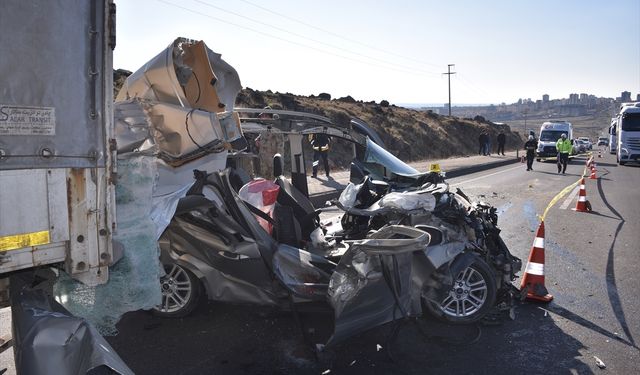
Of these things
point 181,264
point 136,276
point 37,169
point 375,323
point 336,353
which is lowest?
point 336,353

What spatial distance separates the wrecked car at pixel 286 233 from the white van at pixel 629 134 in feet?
83.6

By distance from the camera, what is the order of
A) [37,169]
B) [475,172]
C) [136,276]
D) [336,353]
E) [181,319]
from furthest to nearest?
[475,172] < [181,319] < [336,353] < [136,276] < [37,169]

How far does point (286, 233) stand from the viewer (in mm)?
4531

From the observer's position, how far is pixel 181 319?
459 centimetres

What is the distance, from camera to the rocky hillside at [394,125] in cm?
3200

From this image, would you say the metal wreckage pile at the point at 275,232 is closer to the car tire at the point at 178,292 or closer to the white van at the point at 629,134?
the car tire at the point at 178,292

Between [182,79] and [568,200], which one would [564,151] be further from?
[182,79]

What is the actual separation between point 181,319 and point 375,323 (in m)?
1.87

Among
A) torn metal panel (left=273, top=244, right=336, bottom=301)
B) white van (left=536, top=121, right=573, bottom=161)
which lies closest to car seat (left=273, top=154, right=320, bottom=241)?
torn metal panel (left=273, top=244, right=336, bottom=301)

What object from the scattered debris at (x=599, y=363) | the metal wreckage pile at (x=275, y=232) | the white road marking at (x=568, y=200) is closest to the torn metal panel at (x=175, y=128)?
the metal wreckage pile at (x=275, y=232)

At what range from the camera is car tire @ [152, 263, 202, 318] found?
447cm

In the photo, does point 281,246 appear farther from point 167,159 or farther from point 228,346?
point 167,159

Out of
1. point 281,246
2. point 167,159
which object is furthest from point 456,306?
point 167,159

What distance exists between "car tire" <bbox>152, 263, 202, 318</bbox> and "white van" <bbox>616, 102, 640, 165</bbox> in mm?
27868
